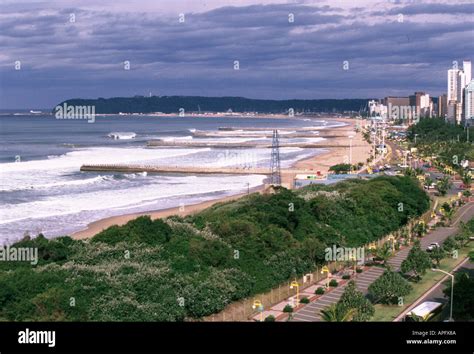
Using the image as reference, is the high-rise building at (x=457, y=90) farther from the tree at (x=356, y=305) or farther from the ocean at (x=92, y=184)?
the tree at (x=356, y=305)

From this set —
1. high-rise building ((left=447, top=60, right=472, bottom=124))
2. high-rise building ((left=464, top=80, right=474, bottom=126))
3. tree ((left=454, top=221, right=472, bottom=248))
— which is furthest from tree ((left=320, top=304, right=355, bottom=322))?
high-rise building ((left=447, top=60, right=472, bottom=124))

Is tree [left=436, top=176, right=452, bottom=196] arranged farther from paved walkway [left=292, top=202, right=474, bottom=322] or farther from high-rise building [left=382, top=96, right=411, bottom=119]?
high-rise building [left=382, top=96, right=411, bottom=119]

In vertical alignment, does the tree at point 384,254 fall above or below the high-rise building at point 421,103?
below
